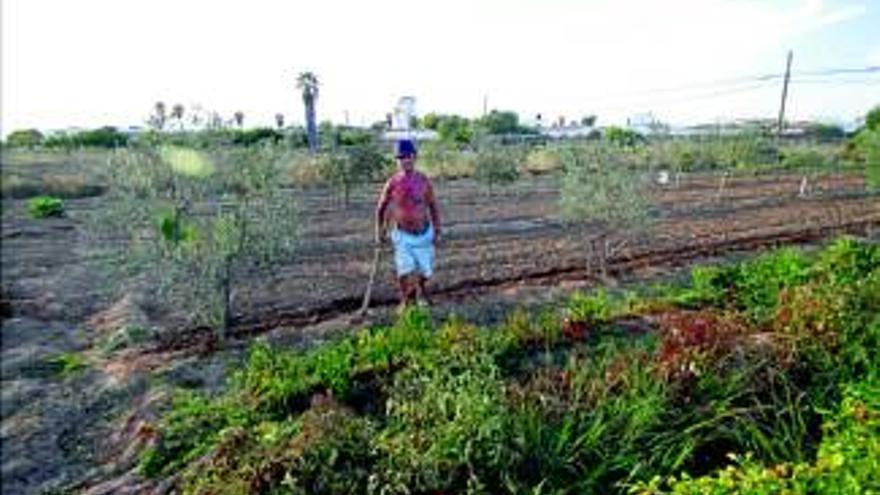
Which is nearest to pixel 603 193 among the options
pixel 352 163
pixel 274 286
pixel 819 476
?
pixel 274 286

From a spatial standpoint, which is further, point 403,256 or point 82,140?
point 82,140

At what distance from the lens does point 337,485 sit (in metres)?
4.79

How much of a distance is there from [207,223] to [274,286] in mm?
2750

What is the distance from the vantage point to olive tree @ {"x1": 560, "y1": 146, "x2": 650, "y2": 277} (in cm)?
1145

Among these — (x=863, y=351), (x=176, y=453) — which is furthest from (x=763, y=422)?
(x=176, y=453)

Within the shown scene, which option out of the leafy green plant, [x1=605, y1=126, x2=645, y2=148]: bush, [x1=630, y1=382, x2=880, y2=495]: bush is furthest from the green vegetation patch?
[x1=605, y1=126, x2=645, y2=148]: bush

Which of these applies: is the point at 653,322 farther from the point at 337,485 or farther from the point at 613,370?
the point at 337,485

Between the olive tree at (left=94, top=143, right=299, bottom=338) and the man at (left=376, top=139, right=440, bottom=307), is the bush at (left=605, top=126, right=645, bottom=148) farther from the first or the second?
the olive tree at (left=94, top=143, right=299, bottom=338)

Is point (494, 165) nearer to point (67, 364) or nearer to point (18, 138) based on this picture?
point (67, 364)

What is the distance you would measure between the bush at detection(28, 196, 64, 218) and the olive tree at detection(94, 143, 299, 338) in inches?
464

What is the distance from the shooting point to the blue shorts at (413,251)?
352 inches

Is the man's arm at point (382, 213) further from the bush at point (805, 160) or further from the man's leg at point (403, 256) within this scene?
the bush at point (805, 160)

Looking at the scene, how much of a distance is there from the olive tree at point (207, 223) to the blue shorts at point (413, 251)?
964mm

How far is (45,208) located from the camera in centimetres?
2008
